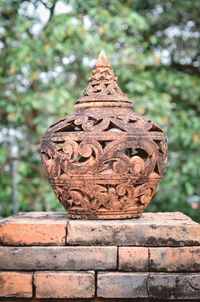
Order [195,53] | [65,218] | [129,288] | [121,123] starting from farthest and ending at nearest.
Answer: [195,53], [65,218], [121,123], [129,288]

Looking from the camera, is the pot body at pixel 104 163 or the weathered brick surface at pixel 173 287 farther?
the pot body at pixel 104 163

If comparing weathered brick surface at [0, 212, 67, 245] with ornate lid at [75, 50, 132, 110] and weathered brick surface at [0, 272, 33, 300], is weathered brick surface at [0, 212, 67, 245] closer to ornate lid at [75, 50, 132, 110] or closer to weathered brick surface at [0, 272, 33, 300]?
weathered brick surface at [0, 272, 33, 300]

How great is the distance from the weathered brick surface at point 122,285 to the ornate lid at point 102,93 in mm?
1158

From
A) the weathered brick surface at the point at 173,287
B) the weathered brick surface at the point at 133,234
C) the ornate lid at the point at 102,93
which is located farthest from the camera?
the ornate lid at the point at 102,93

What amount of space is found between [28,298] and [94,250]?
0.52m

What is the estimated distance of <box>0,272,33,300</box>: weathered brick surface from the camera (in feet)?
9.18

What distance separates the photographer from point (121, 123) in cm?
295

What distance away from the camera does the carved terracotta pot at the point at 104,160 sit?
9.41ft

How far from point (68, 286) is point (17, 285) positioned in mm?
326

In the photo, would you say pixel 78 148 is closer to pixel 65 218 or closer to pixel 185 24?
pixel 65 218

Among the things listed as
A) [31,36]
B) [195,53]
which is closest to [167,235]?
[31,36]

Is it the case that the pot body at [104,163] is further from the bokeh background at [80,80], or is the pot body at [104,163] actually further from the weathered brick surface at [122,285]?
the bokeh background at [80,80]

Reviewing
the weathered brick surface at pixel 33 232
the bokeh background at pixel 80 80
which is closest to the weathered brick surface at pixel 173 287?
the weathered brick surface at pixel 33 232

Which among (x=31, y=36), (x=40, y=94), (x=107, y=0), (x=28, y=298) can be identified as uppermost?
(x=107, y=0)
